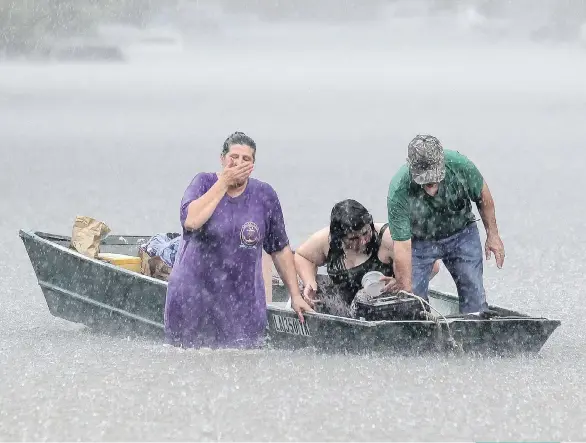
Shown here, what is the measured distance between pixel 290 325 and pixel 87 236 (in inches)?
111

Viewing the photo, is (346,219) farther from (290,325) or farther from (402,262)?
(290,325)

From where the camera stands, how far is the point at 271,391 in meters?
11.3

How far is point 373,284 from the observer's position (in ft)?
41.0

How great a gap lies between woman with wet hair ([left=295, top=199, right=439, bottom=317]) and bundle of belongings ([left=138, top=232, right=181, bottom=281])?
1771 mm

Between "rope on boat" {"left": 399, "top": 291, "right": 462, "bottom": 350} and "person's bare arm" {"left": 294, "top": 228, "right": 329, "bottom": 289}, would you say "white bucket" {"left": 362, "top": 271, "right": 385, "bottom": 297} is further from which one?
"person's bare arm" {"left": 294, "top": 228, "right": 329, "bottom": 289}

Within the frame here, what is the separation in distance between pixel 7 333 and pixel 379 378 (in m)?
4.17

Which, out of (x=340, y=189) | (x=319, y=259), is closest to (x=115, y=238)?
(x=319, y=259)

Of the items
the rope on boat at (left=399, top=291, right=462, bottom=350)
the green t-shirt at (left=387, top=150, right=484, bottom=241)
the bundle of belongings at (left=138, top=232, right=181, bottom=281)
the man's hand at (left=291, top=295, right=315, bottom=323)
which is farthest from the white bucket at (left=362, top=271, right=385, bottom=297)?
the bundle of belongings at (left=138, top=232, right=181, bottom=281)

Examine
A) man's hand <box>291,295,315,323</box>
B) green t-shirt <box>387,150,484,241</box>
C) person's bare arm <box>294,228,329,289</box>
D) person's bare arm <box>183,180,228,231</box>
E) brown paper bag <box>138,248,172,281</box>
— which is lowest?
man's hand <box>291,295,315,323</box>

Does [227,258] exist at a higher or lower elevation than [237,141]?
lower

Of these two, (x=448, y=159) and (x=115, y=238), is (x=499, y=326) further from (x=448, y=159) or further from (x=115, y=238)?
(x=115, y=238)

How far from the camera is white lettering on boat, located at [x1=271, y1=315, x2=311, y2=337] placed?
40.9 feet

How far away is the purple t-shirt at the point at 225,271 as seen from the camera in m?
11.6

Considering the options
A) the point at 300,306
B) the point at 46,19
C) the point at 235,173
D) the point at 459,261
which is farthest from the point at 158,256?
the point at 46,19
